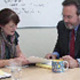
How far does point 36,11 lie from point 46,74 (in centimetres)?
148

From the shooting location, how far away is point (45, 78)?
5.05ft

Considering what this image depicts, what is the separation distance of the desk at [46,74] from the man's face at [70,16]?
2.10 feet

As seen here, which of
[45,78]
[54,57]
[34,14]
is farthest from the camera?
[34,14]

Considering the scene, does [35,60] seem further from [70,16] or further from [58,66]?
[70,16]

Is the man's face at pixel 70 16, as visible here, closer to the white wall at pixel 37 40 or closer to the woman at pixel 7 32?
the woman at pixel 7 32

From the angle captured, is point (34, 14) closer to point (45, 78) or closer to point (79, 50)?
point (79, 50)

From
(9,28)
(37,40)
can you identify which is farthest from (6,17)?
(37,40)

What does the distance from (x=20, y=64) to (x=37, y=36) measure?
51.2 inches

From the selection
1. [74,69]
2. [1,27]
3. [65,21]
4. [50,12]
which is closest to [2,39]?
[1,27]

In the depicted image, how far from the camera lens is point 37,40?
3078 millimetres

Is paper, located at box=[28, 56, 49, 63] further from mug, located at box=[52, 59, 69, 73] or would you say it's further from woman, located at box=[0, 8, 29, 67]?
woman, located at box=[0, 8, 29, 67]

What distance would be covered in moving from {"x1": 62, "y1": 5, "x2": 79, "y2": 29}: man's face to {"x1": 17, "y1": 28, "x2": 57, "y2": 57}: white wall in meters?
0.82

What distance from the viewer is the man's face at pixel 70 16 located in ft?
7.43

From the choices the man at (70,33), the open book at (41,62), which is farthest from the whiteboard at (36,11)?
the open book at (41,62)
